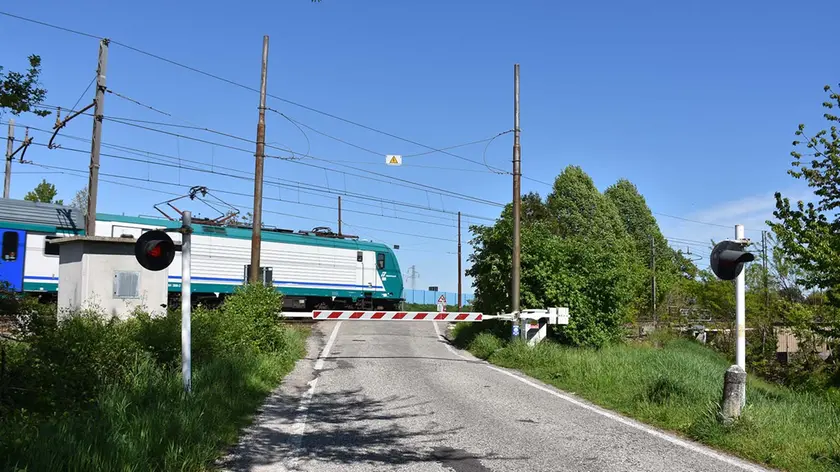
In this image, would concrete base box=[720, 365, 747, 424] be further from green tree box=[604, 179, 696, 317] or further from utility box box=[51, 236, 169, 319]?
green tree box=[604, 179, 696, 317]

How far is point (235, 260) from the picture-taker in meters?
28.8

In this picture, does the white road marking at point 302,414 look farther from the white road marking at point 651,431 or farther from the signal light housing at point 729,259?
the signal light housing at point 729,259

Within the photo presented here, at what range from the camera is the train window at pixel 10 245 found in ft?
68.6

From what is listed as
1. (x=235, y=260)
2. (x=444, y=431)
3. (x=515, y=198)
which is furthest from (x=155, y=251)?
(x=235, y=260)

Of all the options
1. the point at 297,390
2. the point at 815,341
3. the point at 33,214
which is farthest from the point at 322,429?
the point at 33,214

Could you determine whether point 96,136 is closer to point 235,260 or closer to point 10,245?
point 10,245

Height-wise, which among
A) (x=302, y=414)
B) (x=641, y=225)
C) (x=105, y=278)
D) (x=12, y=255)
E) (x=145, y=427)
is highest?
(x=641, y=225)

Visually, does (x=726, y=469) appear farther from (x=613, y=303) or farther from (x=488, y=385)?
(x=613, y=303)

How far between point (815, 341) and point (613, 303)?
18.0ft

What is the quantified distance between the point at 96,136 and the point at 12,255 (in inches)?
228

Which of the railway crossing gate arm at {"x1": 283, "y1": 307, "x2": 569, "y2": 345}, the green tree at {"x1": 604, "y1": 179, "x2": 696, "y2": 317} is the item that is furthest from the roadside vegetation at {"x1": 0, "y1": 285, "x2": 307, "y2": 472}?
the green tree at {"x1": 604, "y1": 179, "x2": 696, "y2": 317}

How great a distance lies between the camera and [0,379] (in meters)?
7.40

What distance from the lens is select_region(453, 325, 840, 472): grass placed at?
22.8 feet

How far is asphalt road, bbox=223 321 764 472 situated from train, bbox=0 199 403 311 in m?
7.95
